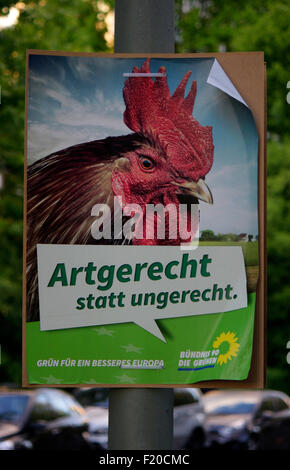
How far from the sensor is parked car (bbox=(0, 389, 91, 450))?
14273 millimetres

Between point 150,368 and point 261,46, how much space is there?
878 inches

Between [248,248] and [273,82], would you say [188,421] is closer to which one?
[273,82]

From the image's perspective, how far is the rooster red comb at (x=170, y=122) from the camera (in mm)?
4055

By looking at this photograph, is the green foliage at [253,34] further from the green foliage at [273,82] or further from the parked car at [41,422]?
the parked car at [41,422]

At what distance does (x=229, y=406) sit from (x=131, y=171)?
19205 millimetres

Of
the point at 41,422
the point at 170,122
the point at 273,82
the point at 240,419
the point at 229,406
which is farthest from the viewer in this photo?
the point at 273,82

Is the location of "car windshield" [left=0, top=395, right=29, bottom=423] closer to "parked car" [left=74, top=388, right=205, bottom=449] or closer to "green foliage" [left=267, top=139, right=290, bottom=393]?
"parked car" [left=74, top=388, right=205, bottom=449]

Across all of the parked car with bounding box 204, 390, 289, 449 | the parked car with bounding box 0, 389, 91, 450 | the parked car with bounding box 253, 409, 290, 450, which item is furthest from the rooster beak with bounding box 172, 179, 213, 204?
the parked car with bounding box 204, 390, 289, 449

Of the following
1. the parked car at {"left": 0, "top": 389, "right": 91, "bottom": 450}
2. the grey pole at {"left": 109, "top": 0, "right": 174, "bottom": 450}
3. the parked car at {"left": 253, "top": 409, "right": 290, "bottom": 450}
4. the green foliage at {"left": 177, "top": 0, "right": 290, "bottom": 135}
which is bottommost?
the parked car at {"left": 253, "top": 409, "right": 290, "bottom": 450}

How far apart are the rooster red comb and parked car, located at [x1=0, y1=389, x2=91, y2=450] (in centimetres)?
1004

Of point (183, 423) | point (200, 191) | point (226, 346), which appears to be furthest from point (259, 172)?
point (183, 423)

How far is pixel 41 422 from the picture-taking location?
50.0 feet

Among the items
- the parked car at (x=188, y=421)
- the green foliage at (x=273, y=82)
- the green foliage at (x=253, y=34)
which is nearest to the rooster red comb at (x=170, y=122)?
the parked car at (x=188, y=421)

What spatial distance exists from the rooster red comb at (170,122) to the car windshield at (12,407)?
37.6 feet
